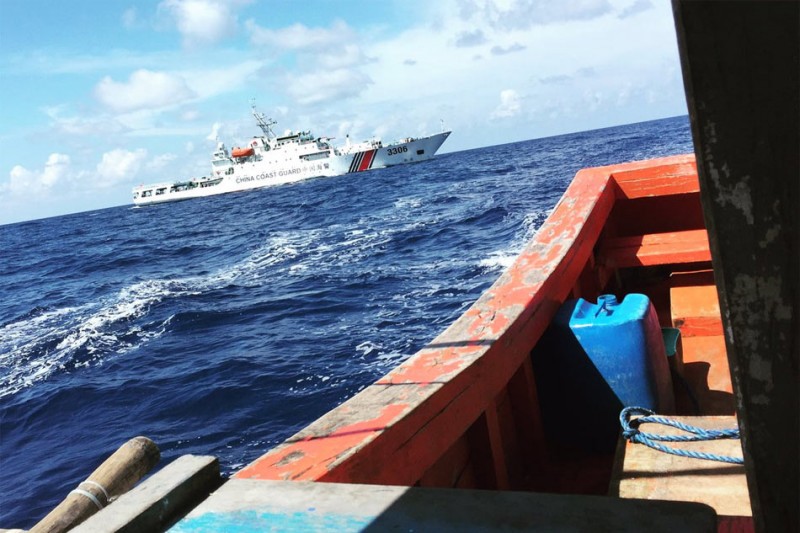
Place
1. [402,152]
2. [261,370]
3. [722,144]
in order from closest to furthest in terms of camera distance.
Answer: [722,144] < [261,370] < [402,152]

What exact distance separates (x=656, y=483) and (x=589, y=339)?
0.87 metres

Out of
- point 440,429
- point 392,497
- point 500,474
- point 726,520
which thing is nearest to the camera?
point 392,497

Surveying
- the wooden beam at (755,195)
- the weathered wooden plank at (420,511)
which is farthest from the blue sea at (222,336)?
the wooden beam at (755,195)

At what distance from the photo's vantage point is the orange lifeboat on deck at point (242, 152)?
7131 centimetres

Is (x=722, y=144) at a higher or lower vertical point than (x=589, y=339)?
higher

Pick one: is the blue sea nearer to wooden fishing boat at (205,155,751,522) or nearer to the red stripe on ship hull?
wooden fishing boat at (205,155,751,522)

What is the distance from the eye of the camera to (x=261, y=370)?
30.0ft

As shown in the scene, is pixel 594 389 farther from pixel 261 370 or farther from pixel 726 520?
pixel 261 370

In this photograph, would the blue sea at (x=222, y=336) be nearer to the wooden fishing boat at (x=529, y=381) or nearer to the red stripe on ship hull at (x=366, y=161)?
the wooden fishing boat at (x=529, y=381)

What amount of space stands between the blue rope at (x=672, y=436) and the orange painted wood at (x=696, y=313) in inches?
61.8

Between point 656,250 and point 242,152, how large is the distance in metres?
70.5

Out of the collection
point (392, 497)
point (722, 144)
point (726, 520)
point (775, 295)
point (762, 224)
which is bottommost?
point (726, 520)

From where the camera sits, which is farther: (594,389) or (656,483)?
(594,389)

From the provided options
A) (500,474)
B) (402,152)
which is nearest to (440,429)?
(500,474)
